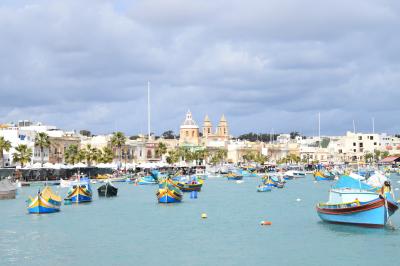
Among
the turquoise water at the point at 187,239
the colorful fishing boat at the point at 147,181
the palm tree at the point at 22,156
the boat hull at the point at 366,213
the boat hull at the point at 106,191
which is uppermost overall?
the palm tree at the point at 22,156

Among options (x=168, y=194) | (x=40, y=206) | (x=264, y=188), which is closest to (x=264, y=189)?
(x=264, y=188)

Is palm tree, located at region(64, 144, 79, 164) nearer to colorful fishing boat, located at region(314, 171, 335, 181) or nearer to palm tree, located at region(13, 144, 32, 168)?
palm tree, located at region(13, 144, 32, 168)

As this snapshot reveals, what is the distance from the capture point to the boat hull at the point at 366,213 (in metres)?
52.8

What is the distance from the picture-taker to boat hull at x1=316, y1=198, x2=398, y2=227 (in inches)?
2077

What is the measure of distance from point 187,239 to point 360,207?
44.0ft

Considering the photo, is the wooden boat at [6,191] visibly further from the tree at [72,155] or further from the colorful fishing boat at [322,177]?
the colorful fishing boat at [322,177]

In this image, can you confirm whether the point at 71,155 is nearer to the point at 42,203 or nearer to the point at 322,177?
the point at 322,177

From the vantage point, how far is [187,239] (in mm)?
53594

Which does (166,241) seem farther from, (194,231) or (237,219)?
(237,219)

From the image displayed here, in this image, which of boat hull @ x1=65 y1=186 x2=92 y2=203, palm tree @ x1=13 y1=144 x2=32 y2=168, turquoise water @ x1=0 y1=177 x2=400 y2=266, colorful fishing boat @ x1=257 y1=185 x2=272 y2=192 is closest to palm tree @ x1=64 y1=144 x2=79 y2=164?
palm tree @ x1=13 y1=144 x2=32 y2=168

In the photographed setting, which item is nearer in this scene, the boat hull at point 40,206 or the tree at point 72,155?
the boat hull at point 40,206

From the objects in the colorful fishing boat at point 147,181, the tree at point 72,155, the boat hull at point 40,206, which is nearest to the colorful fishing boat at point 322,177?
the colorful fishing boat at point 147,181

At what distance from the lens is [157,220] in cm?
6694

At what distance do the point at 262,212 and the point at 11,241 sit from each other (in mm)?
30658
